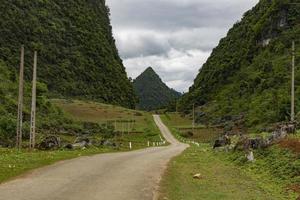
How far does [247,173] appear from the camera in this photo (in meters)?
23.5

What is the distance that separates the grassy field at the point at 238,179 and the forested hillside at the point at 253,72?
52.2 m

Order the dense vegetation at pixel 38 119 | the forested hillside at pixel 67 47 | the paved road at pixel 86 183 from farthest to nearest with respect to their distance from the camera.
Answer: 1. the forested hillside at pixel 67 47
2. the dense vegetation at pixel 38 119
3. the paved road at pixel 86 183

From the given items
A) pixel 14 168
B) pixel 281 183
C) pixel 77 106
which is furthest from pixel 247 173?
pixel 77 106

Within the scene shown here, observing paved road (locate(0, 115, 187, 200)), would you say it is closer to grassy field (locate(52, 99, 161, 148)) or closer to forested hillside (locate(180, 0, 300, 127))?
forested hillside (locate(180, 0, 300, 127))

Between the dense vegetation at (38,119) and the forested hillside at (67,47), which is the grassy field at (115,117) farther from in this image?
the forested hillside at (67,47)

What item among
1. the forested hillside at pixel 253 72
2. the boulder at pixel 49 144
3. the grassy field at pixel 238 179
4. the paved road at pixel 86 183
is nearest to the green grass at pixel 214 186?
the grassy field at pixel 238 179

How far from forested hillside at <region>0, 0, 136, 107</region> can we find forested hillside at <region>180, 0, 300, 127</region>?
24.7 meters

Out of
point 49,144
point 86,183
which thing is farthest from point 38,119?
point 86,183

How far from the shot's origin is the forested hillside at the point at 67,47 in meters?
130

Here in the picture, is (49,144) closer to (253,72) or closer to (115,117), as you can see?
(115,117)

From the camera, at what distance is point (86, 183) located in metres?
17.8

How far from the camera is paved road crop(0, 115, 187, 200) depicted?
15.4 metres

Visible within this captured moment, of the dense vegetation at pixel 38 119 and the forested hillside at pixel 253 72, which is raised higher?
the forested hillside at pixel 253 72

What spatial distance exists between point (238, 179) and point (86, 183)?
6453mm
